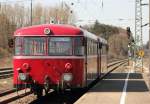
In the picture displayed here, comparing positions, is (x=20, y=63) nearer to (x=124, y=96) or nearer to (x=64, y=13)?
(x=124, y=96)

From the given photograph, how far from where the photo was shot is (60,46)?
70.0ft

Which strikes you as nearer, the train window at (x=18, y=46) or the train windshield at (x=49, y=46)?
the train windshield at (x=49, y=46)

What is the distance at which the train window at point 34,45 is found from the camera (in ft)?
70.4

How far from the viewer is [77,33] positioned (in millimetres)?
21469

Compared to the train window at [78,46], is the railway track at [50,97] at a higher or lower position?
lower

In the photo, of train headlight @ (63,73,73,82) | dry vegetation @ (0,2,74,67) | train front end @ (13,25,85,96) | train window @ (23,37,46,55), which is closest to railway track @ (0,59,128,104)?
train front end @ (13,25,85,96)

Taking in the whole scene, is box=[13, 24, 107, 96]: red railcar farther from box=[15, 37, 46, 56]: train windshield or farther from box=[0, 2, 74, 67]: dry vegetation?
box=[0, 2, 74, 67]: dry vegetation

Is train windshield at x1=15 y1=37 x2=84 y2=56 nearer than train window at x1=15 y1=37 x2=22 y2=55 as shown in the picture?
Yes

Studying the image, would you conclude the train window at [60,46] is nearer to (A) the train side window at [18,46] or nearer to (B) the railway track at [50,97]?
(A) the train side window at [18,46]

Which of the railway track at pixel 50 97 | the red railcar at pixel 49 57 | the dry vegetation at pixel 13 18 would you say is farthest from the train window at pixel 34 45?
the dry vegetation at pixel 13 18

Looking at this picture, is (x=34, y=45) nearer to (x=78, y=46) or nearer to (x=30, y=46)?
(x=30, y=46)

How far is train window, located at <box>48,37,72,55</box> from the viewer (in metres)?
21.3

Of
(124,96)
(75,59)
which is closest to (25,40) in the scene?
(75,59)

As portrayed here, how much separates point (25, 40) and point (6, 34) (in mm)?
73879
